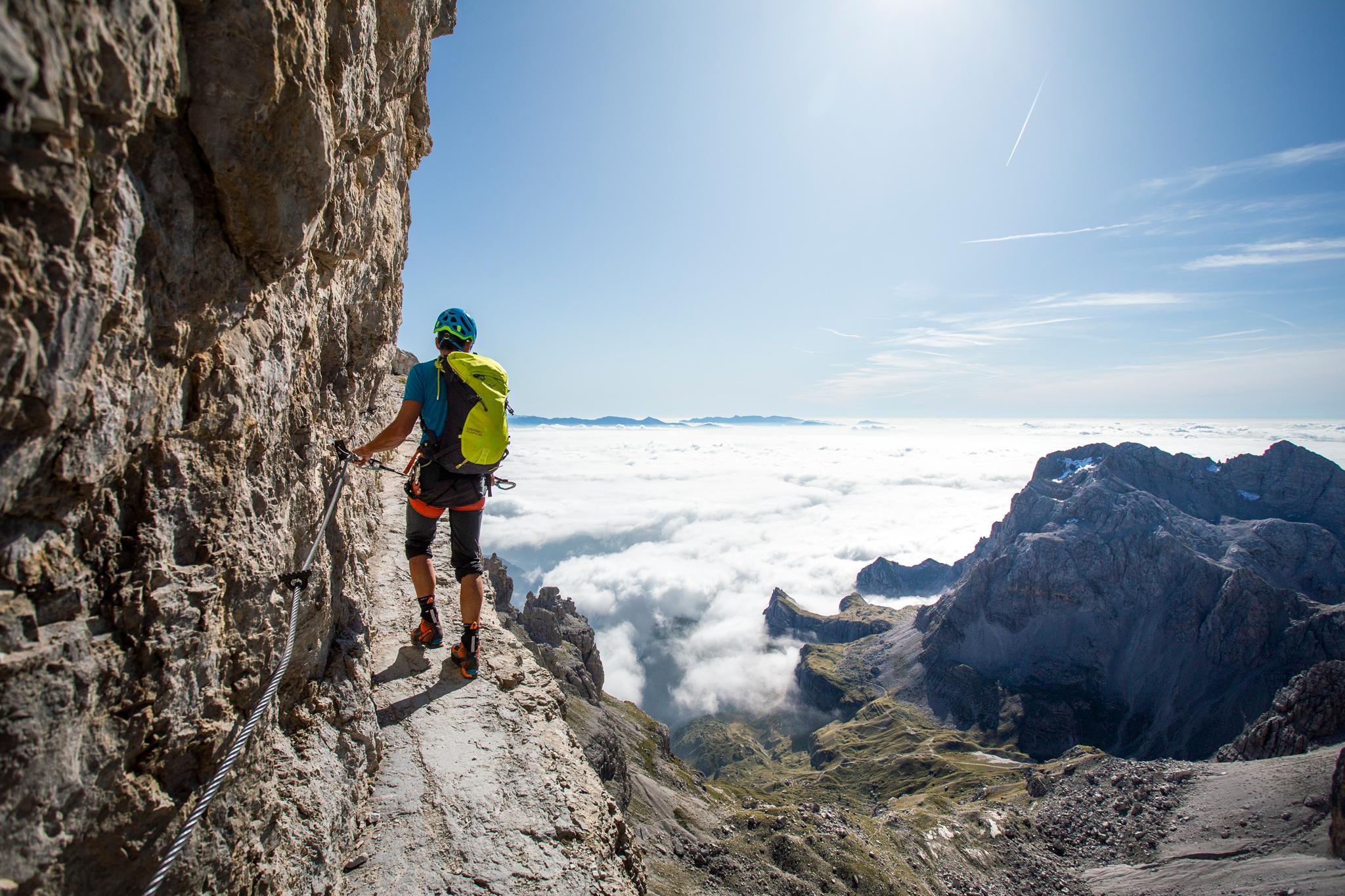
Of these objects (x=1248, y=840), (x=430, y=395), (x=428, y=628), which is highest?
(x=430, y=395)

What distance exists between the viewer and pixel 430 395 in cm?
789

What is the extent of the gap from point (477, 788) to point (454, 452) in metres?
4.21

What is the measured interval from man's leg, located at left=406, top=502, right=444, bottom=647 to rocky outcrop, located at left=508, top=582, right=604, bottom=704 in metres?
94.6

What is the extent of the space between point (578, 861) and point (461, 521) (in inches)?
182

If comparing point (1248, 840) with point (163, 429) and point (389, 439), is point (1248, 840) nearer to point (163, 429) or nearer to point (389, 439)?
point (389, 439)

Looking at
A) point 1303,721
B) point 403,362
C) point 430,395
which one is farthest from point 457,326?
point 1303,721

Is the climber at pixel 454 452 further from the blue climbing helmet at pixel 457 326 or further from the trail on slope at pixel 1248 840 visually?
the trail on slope at pixel 1248 840

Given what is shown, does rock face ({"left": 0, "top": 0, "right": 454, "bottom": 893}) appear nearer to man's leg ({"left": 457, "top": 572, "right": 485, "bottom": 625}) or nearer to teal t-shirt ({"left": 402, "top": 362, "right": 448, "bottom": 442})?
teal t-shirt ({"left": 402, "top": 362, "right": 448, "bottom": 442})

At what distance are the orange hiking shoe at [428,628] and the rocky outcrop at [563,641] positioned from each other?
9450cm

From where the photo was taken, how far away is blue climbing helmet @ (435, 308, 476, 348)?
8242 mm

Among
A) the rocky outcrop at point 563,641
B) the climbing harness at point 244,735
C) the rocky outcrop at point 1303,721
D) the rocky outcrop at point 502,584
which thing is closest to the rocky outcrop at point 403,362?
the climbing harness at point 244,735

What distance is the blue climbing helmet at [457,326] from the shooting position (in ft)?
27.0

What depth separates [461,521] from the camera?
28.5ft

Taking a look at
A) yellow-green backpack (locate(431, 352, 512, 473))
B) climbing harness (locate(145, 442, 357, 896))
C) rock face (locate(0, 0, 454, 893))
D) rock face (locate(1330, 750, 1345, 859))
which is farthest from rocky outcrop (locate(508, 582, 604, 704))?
rock face (locate(0, 0, 454, 893))
